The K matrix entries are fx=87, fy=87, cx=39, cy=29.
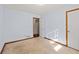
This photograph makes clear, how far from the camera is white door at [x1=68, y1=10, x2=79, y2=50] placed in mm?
2906

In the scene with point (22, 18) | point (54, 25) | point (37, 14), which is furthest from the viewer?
point (22, 18)

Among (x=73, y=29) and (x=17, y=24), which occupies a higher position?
(x=17, y=24)

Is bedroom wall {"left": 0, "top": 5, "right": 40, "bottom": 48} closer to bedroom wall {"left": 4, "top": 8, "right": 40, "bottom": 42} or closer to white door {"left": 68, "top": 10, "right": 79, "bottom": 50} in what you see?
bedroom wall {"left": 4, "top": 8, "right": 40, "bottom": 42}

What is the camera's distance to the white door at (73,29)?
114 inches

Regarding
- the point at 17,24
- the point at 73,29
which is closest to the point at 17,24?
the point at 17,24

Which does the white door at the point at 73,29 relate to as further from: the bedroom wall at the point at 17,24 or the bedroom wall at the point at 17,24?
the bedroom wall at the point at 17,24

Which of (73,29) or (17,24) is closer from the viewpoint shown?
(73,29)

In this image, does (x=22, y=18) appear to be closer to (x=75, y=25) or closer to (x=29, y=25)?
(x=29, y=25)

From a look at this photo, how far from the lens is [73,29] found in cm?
308

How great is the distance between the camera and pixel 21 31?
371 centimetres

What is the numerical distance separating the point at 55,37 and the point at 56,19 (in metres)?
0.76

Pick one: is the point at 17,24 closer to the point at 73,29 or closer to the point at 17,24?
the point at 17,24

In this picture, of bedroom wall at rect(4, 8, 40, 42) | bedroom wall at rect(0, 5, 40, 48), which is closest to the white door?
bedroom wall at rect(0, 5, 40, 48)
